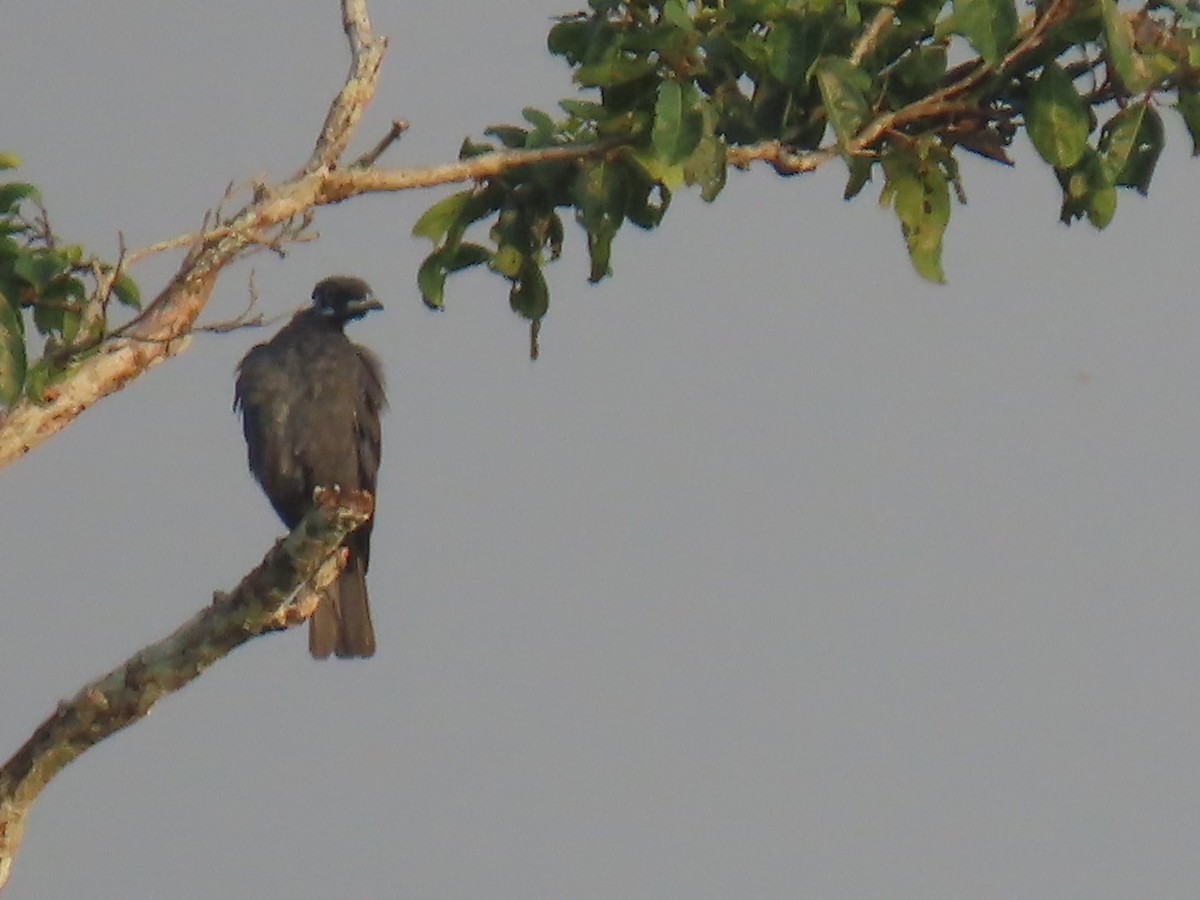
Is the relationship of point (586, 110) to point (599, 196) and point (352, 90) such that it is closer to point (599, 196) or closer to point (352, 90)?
point (599, 196)

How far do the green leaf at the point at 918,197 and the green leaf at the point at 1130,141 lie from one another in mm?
453

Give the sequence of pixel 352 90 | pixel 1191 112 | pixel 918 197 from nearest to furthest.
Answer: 1. pixel 1191 112
2. pixel 918 197
3. pixel 352 90

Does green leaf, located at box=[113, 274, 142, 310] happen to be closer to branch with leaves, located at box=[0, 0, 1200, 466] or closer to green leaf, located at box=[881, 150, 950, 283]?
branch with leaves, located at box=[0, 0, 1200, 466]

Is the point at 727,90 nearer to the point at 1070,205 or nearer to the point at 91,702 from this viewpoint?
the point at 1070,205

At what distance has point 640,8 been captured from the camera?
5480mm

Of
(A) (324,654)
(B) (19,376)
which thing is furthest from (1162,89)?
(A) (324,654)

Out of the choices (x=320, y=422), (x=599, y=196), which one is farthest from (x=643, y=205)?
(x=320, y=422)

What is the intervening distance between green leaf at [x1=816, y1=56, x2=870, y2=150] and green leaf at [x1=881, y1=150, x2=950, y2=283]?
42 cm

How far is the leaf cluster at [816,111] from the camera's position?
5215mm

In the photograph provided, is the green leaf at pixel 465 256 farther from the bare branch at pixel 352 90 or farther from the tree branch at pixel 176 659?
the tree branch at pixel 176 659

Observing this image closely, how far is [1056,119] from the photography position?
5.32m

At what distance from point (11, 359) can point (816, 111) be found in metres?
2.28

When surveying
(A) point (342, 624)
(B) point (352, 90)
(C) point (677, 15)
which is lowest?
(A) point (342, 624)

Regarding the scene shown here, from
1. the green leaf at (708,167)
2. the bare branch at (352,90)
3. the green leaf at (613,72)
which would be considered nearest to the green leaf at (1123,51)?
the green leaf at (708,167)
